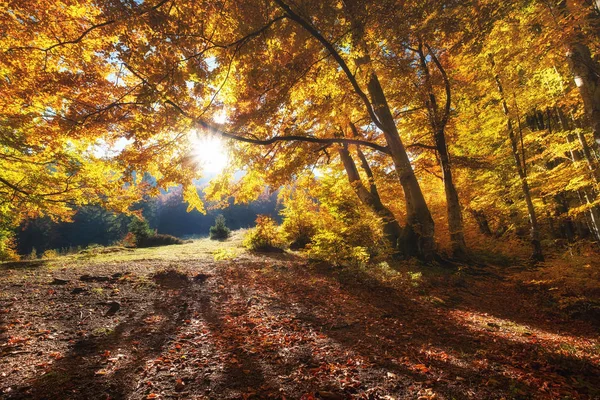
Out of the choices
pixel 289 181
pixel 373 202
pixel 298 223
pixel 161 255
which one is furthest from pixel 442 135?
pixel 161 255

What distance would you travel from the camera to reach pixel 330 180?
937 centimetres

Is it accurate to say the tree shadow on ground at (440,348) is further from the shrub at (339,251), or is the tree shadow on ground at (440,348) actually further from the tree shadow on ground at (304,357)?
the shrub at (339,251)

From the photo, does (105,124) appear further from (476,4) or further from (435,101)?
(435,101)

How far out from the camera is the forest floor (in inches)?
99.5

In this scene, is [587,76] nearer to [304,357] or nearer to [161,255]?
[304,357]

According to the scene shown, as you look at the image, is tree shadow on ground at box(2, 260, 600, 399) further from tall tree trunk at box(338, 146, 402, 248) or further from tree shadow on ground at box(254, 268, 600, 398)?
tall tree trunk at box(338, 146, 402, 248)


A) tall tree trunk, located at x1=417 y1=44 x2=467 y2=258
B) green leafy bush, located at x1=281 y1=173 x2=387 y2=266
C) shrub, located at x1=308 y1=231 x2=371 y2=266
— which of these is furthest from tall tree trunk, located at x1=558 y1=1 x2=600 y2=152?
shrub, located at x1=308 y1=231 x2=371 y2=266

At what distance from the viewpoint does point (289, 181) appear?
991cm

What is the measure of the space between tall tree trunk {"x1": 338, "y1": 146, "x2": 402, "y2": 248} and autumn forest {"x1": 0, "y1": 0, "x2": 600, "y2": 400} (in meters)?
0.08

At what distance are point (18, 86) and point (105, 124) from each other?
1701 millimetres

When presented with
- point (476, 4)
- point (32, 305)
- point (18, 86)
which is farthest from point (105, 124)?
point (476, 4)

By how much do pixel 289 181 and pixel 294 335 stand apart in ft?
22.0

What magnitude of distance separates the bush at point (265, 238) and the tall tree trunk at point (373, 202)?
13.7ft

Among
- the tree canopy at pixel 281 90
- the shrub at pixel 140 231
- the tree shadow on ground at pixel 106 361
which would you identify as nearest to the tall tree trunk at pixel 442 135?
the tree canopy at pixel 281 90
